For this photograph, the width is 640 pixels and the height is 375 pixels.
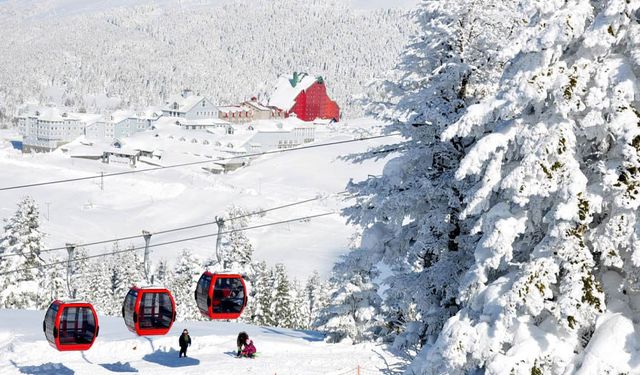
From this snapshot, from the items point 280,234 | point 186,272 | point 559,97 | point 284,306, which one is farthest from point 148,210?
point 559,97

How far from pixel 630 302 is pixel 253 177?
139145mm

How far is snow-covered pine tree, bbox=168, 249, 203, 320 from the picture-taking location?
207ft

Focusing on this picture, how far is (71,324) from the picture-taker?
21812 millimetres

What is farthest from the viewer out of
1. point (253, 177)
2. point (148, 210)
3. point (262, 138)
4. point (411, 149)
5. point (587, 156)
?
point (262, 138)

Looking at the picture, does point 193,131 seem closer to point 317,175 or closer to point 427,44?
point 317,175

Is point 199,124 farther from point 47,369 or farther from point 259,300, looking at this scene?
point 47,369

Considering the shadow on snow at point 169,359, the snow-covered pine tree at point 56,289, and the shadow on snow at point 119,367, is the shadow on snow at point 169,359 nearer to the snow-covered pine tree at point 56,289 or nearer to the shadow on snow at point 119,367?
the shadow on snow at point 119,367

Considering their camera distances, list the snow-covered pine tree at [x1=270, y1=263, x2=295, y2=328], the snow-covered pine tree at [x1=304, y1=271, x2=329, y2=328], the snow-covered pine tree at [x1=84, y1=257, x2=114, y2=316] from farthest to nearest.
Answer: the snow-covered pine tree at [x1=304, y1=271, x2=329, y2=328]
the snow-covered pine tree at [x1=84, y1=257, x2=114, y2=316]
the snow-covered pine tree at [x1=270, y1=263, x2=295, y2=328]

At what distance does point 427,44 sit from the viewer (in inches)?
684

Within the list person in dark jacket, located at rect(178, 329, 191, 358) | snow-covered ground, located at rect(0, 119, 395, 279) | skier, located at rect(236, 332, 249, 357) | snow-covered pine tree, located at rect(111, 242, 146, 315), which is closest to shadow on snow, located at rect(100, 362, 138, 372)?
person in dark jacket, located at rect(178, 329, 191, 358)

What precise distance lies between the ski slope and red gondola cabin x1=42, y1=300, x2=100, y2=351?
2640 millimetres

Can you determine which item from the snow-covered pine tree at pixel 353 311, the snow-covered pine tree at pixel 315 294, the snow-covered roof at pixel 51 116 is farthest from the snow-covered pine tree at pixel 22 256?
the snow-covered roof at pixel 51 116

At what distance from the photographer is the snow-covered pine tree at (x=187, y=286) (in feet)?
207

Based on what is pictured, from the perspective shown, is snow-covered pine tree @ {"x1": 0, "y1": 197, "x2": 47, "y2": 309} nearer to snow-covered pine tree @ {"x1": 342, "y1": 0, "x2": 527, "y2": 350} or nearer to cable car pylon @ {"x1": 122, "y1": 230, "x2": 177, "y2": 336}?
cable car pylon @ {"x1": 122, "y1": 230, "x2": 177, "y2": 336}
